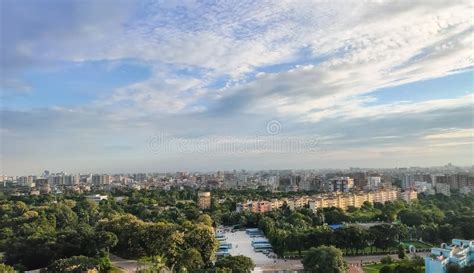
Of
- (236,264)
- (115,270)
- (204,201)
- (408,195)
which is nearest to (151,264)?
(115,270)

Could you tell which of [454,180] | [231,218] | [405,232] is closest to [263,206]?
[231,218]

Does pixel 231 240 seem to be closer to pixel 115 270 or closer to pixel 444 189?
pixel 115 270

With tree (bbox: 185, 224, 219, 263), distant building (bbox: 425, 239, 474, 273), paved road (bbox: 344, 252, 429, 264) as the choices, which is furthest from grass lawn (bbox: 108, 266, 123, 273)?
distant building (bbox: 425, 239, 474, 273)

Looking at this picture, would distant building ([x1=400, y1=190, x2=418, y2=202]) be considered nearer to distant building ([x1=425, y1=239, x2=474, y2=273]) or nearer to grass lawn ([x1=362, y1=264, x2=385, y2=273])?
grass lawn ([x1=362, y1=264, x2=385, y2=273])

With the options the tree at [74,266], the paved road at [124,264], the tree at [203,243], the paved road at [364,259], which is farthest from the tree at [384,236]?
the tree at [74,266]

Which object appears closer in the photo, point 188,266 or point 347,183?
point 188,266

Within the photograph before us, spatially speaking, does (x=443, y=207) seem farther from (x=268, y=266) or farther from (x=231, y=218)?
(x=268, y=266)

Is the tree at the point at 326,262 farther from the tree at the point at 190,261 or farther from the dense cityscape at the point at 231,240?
the tree at the point at 190,261
